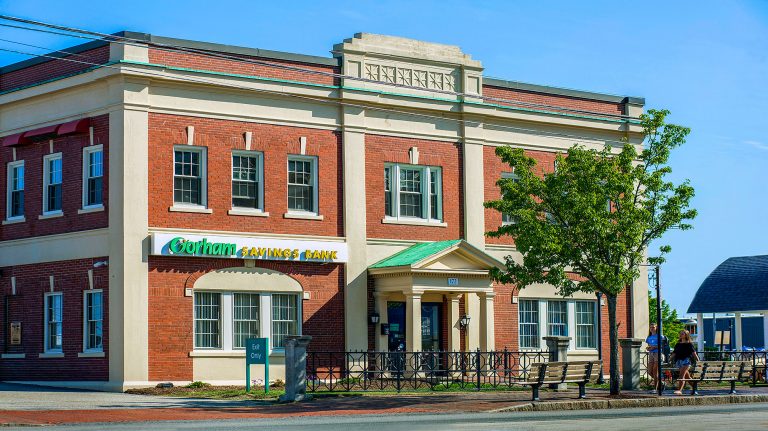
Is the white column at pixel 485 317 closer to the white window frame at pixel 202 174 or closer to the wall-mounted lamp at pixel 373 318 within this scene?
the wall-mounted lamp at pixel 373 318

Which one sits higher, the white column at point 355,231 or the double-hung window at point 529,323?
the white column at point 355,231

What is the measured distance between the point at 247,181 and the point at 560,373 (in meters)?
11.3

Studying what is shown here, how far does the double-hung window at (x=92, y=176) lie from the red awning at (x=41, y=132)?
129 cm

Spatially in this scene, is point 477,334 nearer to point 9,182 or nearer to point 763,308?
point 9,182

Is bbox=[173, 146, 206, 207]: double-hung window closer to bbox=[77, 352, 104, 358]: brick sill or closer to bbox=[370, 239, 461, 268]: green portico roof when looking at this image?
bbox=[77, 352, 104, 358]: brick sill

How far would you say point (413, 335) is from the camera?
115ft

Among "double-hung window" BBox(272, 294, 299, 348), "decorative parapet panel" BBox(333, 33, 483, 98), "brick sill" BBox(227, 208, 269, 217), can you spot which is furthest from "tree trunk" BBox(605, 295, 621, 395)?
"brick sill" BBox(227, 208, 269, 217)

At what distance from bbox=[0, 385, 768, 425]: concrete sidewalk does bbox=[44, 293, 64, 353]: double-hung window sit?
2449 mm

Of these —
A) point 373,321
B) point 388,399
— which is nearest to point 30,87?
point 373,321

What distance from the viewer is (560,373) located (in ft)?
96.1

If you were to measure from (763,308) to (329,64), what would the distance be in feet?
105

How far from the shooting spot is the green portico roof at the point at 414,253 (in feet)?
117

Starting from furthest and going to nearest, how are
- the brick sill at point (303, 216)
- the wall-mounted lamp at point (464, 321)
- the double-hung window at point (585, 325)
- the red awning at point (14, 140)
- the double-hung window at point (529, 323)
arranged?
the double-hung window at point (585, 325)
the double-hung window at point (529, 323)
the wall-mounted lamp at point (464, 321)
the brick sill at point (303, 216)
the red awning at point (14, 140)

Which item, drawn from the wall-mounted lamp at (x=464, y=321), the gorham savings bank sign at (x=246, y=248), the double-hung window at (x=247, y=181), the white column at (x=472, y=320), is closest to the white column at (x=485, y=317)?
the white column at (x=472, y=320)
